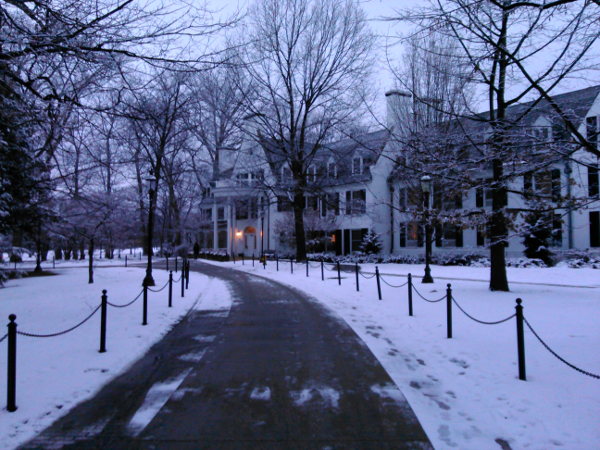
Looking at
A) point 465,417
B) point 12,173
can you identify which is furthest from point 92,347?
point 12,173

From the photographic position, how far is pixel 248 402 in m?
4.59

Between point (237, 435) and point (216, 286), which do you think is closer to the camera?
point (237, 435)

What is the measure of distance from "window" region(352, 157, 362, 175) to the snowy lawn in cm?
1846

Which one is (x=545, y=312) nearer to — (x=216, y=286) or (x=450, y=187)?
(x=450, y=187)

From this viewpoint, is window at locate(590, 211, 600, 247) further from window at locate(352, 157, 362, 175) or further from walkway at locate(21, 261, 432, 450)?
walkway at locate(21, 261, 432, 450)

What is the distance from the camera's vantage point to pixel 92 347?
6832mm

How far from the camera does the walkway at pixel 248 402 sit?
12.2ft

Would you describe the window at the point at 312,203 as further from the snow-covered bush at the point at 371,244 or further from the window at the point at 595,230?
the window at the point at 595,230

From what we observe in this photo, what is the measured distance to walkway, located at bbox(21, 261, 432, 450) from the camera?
12.2 feet

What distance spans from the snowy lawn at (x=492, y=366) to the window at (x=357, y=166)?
18459 millimetres

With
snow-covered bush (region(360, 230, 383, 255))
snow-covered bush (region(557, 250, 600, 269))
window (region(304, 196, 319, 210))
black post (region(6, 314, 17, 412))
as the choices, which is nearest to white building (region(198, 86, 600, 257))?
window (region(304, 196, 319, 210))

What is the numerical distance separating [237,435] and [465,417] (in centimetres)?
228

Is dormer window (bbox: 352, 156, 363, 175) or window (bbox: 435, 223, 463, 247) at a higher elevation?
dormer window (bbox: 352, 156, 363, 175)

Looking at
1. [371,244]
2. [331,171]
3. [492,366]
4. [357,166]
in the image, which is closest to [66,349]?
[492,366]
